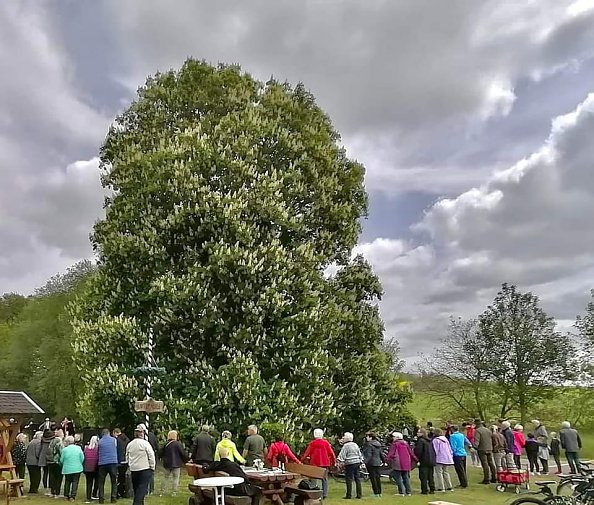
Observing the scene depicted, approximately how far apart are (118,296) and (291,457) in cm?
1011

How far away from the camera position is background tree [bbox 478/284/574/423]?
3428 cm

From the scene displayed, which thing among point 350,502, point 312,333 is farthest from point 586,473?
point 312,333

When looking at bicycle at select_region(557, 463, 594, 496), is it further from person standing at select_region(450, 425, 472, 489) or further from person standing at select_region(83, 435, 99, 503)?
person standing at select_region(83, 435, 99, 503)

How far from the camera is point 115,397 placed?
21.5 m

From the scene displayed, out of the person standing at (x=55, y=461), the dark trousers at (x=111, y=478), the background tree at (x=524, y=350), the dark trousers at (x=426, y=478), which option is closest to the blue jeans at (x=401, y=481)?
the dark trousers at (x=426, y=478)

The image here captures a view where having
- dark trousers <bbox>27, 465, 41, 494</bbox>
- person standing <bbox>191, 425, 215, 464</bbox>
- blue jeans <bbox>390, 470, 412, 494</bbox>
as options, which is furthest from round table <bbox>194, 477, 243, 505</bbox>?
dark trousers <bbox>27, 465, 41, 494</bbox>

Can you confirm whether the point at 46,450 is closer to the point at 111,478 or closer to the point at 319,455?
the point at 111,478

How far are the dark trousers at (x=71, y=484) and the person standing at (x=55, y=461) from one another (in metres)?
0.52

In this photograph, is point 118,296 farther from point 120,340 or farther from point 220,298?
point 220,298

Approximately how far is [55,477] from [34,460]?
0.90 meters

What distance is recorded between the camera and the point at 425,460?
18359 mm

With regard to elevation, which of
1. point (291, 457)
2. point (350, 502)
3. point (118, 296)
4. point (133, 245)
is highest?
point (133, 245)

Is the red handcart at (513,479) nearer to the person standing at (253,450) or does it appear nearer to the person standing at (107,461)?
the person standing at (253,450)

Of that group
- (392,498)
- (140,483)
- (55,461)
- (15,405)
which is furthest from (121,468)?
(392,498)
